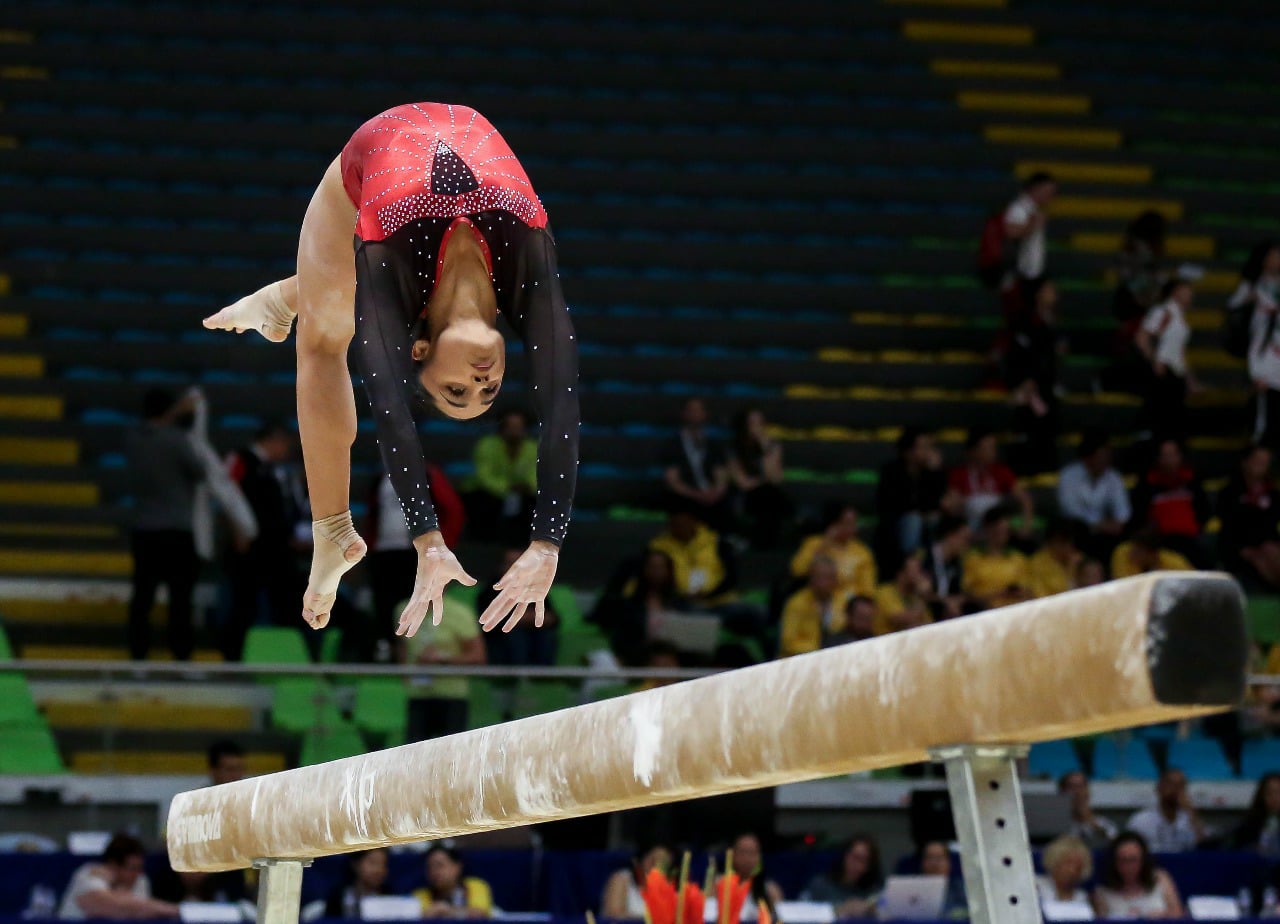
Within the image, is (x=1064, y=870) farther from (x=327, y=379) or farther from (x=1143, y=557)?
(x=327, y=379)

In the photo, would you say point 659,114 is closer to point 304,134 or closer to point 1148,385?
point 304,134

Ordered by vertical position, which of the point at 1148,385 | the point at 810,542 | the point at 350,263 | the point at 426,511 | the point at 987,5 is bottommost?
the point at 426,511

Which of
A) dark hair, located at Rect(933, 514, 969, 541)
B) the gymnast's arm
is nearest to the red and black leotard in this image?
the gymnast's arm

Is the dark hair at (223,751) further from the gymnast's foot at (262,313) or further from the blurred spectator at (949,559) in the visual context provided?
the blurred spectator at (949,559)

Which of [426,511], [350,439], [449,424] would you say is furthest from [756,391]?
[426,511]

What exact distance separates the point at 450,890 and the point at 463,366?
4.83 meters

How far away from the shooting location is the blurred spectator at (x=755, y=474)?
11039 mm

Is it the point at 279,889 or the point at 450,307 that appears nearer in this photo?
the point at 450,307

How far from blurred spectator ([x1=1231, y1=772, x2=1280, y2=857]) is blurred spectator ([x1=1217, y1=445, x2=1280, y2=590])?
A: 2.34 meters

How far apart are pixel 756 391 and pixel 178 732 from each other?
549 cm

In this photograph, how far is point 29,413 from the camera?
12008 mm

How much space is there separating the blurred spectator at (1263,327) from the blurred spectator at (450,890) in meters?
6.27

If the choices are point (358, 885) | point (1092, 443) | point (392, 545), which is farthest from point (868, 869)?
point (1092, 443)

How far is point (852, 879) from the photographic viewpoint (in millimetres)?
8328
